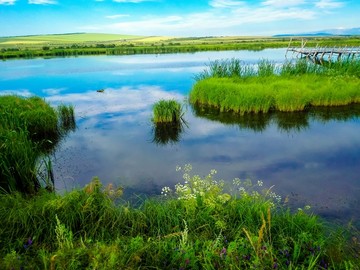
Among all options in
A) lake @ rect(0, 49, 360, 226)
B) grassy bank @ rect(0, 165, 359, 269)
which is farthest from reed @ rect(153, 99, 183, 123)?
grassy bank @ rect(0, 165, 359, 269)

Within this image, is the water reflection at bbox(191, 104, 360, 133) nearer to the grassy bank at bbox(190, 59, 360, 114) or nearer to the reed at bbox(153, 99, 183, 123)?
the grassy bank at bbox(190, 59, 360, 114)

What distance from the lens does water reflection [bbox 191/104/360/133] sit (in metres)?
13.0

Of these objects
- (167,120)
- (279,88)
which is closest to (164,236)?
(167,120)

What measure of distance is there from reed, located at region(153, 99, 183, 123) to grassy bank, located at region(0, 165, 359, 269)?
767cm

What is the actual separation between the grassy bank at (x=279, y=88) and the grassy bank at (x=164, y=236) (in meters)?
9.62

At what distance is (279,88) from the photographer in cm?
1558

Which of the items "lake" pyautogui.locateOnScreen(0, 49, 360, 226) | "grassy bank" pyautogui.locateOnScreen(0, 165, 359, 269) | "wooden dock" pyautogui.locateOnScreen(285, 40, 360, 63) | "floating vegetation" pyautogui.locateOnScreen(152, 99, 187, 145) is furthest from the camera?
"wooden dock" pyautogui.locateOnScreen(285, 40, 360, 63)

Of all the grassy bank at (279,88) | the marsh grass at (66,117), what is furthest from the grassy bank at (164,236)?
the grassy bank at (279,88)

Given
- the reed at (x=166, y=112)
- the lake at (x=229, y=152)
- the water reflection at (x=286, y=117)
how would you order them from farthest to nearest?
the reed at (x=166, y=112) < the water reflection at (x=286, y=117) < the lake at (x=229, y=152)

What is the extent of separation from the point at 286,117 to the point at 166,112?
5403mm

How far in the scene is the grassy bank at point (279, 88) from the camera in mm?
14750

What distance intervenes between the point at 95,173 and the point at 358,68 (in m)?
16.6

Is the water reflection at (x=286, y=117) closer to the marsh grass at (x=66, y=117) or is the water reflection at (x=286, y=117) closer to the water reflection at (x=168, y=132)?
the water reflection at (x=168, y=132)

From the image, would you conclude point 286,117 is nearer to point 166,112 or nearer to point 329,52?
point 166,112
